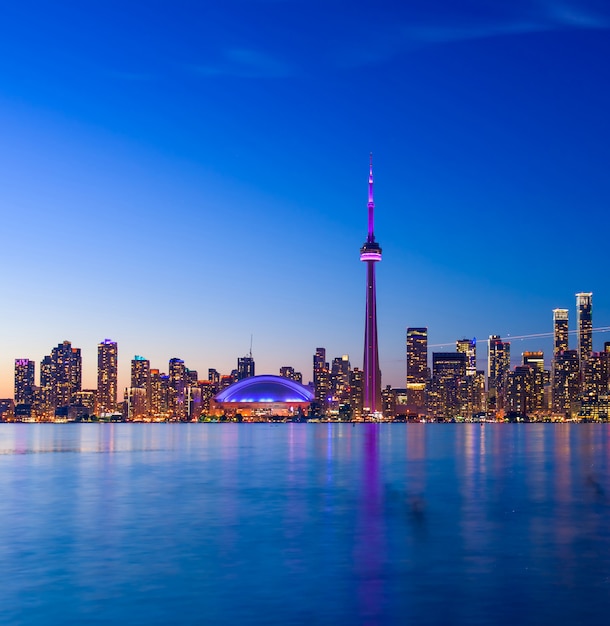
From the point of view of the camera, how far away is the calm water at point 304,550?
22.9m

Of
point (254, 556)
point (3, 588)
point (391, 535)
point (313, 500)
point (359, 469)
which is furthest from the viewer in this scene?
point (359, 469)

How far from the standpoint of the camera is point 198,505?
4759 cm

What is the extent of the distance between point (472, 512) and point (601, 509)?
7406 millimetres

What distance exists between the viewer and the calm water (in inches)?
902

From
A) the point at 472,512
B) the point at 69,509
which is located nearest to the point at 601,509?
the point at 472,512

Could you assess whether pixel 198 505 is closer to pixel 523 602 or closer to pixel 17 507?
pixel 17 507

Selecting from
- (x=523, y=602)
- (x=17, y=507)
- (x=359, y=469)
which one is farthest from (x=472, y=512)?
(x=359, y=469)

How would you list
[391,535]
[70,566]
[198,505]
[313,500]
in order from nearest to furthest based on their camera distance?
[70,566], [391,535], [198,505], [313,500]

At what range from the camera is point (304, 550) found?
32.6 m

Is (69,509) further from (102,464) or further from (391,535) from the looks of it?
(102,464)

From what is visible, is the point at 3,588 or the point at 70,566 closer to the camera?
the point at 3,588

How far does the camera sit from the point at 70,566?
29.0 meters

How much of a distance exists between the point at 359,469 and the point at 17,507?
126 ft

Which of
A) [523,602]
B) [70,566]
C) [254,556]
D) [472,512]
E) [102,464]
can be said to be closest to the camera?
[523,602]
